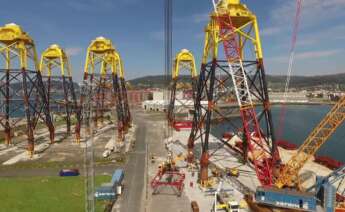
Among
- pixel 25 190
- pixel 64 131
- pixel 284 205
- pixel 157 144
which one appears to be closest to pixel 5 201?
→ pixel 25 190

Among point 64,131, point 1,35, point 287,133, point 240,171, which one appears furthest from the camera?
point 287,133

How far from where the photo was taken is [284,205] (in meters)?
37.9

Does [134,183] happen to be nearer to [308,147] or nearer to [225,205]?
[225,205]

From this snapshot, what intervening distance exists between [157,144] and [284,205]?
48.9 metres

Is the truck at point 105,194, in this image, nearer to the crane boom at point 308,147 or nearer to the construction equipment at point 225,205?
the construction equipment at point 225,205

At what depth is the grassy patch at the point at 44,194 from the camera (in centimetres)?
3919

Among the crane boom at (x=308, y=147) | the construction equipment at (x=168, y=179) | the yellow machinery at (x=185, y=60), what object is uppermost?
the yellow machinery at (x=185, y=60)

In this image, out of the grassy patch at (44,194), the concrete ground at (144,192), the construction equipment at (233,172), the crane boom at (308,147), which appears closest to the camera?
the concrete ground at (144,192)

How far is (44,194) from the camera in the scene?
4381 cm

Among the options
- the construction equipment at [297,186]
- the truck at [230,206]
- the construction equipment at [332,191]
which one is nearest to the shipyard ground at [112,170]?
the truck at [230,206]

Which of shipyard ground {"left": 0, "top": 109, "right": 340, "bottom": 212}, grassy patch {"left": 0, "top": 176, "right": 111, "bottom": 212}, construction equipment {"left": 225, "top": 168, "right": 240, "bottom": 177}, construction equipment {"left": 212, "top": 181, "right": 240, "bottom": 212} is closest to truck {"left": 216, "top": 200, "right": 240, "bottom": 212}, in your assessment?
construction equipment {"left": 212, "top": 181, "right": 240, "bottom": 212}

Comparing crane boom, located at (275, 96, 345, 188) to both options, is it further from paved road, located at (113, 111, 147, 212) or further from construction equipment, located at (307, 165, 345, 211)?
paved road, located at (113, 111, 147, 212)

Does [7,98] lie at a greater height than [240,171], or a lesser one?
greater

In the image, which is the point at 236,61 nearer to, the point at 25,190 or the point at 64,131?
the point at 25,190
